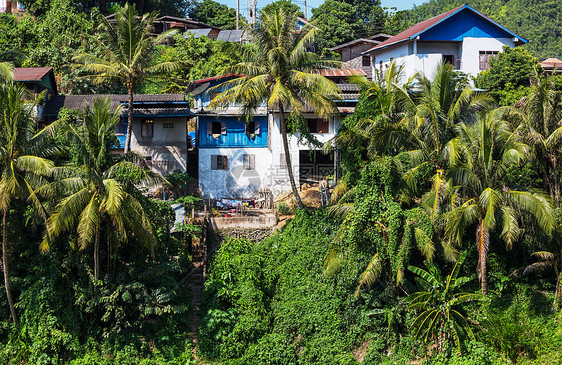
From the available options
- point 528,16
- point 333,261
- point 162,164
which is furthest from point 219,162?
point 528,16

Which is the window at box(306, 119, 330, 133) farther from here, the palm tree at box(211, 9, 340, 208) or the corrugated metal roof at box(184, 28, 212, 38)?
the corrugated metal roof at box(184, 28, 212, 38)

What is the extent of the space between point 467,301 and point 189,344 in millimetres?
9611

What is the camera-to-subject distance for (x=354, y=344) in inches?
760

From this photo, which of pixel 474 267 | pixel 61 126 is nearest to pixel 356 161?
pixel 474 267

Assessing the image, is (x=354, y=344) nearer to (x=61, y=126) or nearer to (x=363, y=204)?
(x=363, y=204)

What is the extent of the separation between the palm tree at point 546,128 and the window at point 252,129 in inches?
513

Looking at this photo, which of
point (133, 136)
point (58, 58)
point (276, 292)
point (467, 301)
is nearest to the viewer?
point (467, 301)

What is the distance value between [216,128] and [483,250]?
50.7ft

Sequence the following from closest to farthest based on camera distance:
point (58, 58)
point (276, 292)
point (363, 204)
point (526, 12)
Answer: point (363, 204), point (276, 292), point (58, 58), point (526, 12)

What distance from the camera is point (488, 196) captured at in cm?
1775

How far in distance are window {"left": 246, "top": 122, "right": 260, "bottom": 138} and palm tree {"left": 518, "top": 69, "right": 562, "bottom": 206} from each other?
1303 centimetres

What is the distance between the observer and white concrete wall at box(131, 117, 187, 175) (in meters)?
28.9

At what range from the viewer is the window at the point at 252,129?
94.6 ft

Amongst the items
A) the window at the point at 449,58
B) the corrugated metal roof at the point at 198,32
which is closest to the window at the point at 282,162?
the window at the point at 449,58
